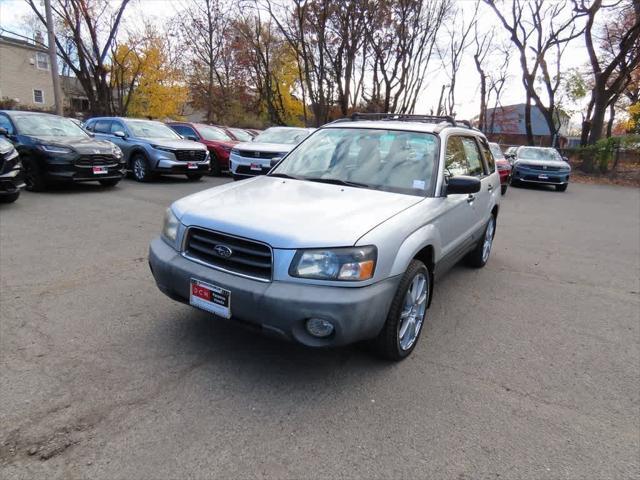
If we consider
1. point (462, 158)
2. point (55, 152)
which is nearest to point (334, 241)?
point (462, 158)

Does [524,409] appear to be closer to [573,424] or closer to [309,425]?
[573,424]

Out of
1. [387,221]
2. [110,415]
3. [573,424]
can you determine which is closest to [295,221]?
[387,221]

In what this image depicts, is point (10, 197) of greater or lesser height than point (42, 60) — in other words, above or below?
below

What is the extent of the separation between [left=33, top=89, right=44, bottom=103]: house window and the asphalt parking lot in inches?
1547

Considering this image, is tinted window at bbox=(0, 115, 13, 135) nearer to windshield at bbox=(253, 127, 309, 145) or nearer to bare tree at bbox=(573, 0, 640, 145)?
windshield at bbox=(253, 127, 309, 145)

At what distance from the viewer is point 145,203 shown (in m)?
8.54

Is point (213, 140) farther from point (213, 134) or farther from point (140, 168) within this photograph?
point (140, 168)

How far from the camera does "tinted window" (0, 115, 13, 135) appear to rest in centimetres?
893

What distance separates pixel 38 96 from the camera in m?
36.6

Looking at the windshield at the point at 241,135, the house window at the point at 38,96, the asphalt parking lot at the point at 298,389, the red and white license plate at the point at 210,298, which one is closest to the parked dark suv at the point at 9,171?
the asphalt parking lot at the point at 298,389

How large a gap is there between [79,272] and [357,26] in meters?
21.2

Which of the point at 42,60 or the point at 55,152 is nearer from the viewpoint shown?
the point at 55,152

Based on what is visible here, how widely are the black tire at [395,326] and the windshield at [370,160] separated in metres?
0.75

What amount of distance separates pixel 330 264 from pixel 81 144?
8.36 metres
